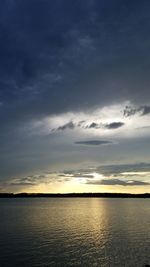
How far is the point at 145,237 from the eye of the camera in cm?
7369

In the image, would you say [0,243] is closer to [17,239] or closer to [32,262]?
[17,239]

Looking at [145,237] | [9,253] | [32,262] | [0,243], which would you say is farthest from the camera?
[145,237]

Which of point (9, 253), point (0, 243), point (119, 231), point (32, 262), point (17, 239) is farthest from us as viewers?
point (119, 231)

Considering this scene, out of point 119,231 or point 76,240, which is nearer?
point 76,240

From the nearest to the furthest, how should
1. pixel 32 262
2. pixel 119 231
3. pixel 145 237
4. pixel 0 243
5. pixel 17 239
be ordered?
pixel 32 262 → pixel 0 243 → pixel 17 239 → pixel 145 237 → pixel 119 231

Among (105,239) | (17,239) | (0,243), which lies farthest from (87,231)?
(0,243)

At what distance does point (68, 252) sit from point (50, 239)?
46.1 ft

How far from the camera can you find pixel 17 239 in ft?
220

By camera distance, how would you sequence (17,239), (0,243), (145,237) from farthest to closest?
(145,237) < (17,239) < (0,243)

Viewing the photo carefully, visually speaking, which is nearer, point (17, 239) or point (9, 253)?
point (9, 253)

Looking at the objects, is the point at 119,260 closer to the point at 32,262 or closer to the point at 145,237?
the point at 32,262

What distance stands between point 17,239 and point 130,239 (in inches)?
1012

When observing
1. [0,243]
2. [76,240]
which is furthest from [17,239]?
[76,240]

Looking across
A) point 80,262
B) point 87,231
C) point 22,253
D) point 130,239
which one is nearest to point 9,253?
point 22,253
